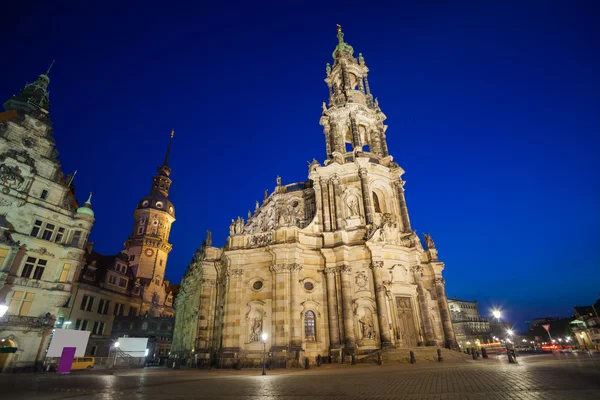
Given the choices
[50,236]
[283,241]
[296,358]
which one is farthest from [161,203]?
[296,358]

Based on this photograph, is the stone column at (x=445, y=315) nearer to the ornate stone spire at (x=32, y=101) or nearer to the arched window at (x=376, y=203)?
the arched window at (x=376, y=203)

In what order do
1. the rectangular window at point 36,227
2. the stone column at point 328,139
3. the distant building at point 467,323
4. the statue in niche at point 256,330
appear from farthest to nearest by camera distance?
the distant building at point 467,323
the stone column at point 328,139
the rectangular window at point 36,227
the statue in niche at point 256,330

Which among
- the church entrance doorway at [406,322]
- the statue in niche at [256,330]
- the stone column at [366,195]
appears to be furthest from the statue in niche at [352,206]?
the statue in niche at [256,330]

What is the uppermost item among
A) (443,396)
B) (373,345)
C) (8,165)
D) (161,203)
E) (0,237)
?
(161,203)

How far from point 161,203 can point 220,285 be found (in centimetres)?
4676

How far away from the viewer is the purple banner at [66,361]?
81.0 feet

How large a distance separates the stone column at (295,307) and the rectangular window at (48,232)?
24119 mm

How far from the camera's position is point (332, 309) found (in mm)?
28234

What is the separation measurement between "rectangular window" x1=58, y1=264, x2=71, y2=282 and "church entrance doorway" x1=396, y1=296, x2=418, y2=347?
31.9 meters

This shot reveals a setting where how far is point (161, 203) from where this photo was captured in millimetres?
74125

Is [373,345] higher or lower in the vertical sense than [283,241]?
lower

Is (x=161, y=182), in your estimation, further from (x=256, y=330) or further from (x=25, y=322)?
(x=256, y=330)

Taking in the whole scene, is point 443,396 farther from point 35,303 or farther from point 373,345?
point 35,303

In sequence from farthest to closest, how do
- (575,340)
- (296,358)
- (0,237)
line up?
(575,340) < (0,237) < (296,358)
